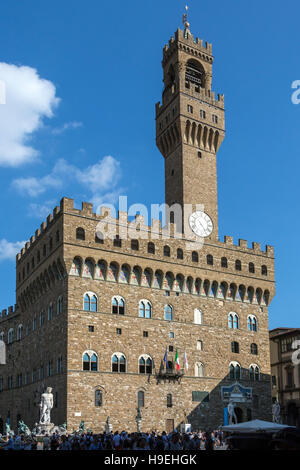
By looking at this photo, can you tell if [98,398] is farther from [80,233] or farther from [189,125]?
[189,125]

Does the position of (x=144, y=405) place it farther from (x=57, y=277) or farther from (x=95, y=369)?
(x=57, y=277)

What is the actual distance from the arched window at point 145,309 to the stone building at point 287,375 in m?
21.5

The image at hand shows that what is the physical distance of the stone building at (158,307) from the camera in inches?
1640

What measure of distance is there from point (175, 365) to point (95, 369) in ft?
Result: 22.5

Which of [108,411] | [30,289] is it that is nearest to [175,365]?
[108,411]

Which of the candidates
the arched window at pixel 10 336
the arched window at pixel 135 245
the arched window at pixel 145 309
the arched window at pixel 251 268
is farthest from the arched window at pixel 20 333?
the arched window at pixel 251 268

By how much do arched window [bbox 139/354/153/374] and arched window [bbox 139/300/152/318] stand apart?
10.2 ft

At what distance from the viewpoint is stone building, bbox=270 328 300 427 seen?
59562mm

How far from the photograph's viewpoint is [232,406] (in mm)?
45844

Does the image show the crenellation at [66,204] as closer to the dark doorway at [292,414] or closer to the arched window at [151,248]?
the arched window at [151,248]

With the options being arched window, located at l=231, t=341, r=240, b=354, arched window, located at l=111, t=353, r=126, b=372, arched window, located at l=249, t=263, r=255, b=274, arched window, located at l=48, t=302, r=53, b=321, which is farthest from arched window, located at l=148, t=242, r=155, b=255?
arched window, located at l=231, t=341, r=240, b=354

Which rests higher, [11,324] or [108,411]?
[11,324]

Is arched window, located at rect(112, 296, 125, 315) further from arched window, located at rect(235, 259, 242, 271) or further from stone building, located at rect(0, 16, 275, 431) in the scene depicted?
arched window, located at rect(235, 259, 242, 271)
